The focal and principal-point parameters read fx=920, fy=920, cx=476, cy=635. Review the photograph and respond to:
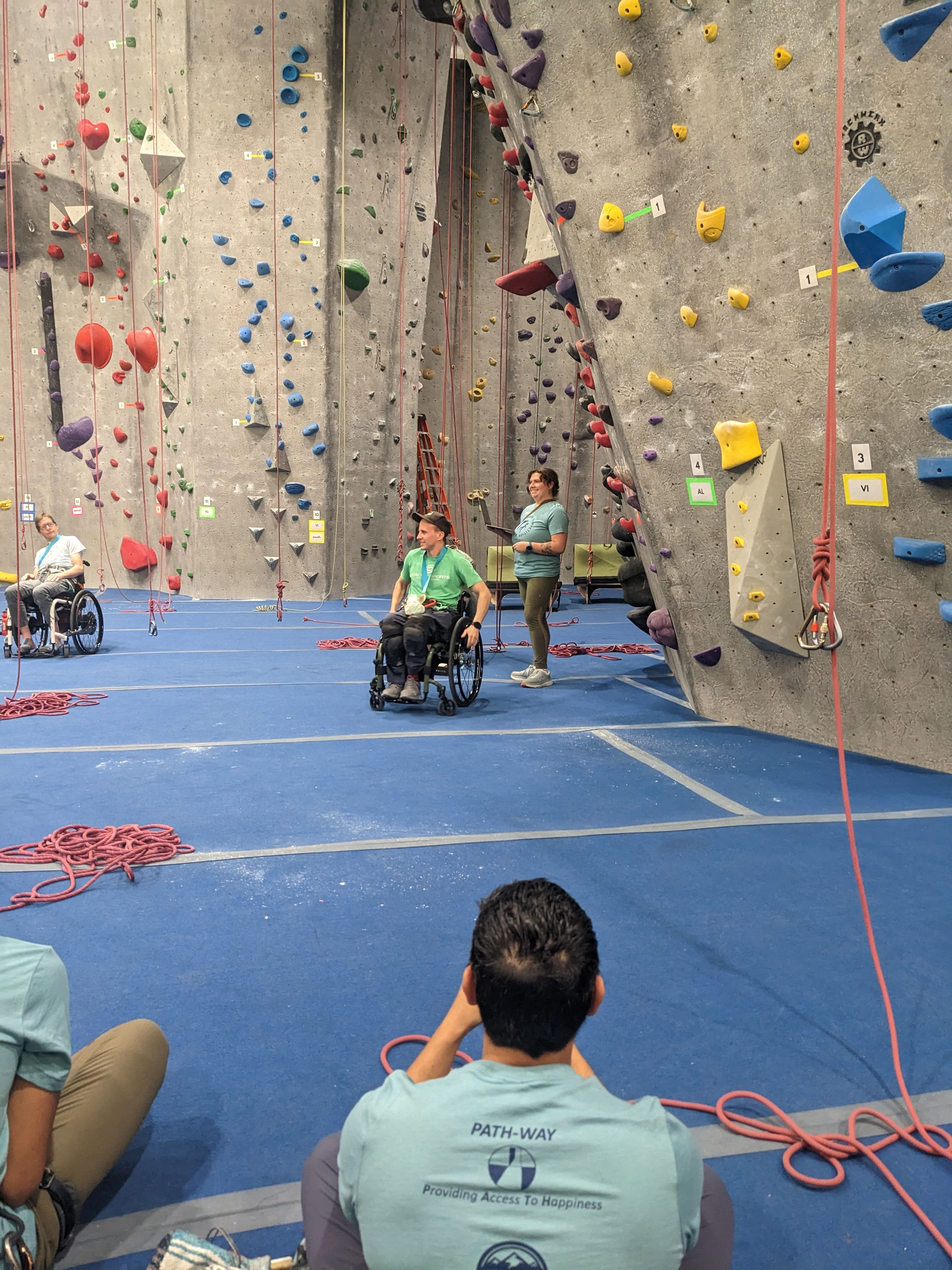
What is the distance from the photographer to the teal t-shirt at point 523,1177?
0.83m

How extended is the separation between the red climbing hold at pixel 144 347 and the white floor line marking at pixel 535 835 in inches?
372

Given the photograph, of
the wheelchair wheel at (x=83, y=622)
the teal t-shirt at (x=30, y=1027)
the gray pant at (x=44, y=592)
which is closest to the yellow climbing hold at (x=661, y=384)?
the teal t-shirt at (x=30, y=1027)

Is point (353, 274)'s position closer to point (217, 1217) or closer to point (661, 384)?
point (661, 384)

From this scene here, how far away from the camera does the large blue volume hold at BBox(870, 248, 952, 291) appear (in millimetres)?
2879

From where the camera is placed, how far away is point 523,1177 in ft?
2.75

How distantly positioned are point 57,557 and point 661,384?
4.58m

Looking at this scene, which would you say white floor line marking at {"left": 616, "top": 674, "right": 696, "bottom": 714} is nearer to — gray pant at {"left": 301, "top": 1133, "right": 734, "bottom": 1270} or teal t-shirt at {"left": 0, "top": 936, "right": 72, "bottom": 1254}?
gray pant at {"left": 301, "top": 1133, "right": 734, "bottom": 1270}

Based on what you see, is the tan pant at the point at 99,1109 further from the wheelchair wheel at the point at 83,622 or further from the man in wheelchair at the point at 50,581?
the man in wheelchair at the point at 50,581

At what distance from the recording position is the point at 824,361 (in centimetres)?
371

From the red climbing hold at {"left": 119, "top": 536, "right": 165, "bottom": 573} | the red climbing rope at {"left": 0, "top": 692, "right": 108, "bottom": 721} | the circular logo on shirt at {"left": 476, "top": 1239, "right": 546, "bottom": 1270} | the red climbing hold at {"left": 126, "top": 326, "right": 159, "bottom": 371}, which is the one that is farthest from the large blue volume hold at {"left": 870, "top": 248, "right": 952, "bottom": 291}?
the red climbing hold at {"left": 119, "top": 536, "right": 165, "bottom": 573}

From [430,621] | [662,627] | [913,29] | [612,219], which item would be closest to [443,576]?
[430,621]

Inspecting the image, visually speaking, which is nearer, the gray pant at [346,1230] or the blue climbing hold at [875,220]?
the gray pant at [346,1230]

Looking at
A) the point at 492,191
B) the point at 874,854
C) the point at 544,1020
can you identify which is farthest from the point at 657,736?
the point at 492,191

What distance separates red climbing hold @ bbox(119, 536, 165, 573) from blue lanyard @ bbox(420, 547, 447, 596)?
744 cm
